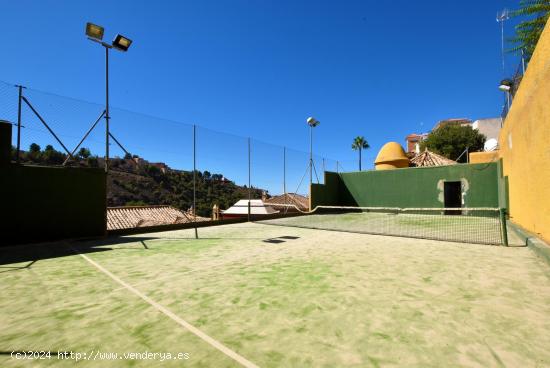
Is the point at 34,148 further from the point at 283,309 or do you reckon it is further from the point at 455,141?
the point at 455,141

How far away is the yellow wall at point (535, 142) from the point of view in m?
6.02

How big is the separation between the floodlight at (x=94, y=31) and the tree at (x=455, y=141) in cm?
4846

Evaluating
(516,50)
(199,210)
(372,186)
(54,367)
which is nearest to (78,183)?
(199,210)

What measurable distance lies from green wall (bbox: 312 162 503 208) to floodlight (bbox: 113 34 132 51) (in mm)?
13969

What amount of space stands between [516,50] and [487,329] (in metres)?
11.2

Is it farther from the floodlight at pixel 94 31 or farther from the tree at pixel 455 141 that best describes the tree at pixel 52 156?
the tree at pixel 455 141

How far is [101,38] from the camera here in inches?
365

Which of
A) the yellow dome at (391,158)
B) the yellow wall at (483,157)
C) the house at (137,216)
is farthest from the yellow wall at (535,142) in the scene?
the yellow dome at (391,158)

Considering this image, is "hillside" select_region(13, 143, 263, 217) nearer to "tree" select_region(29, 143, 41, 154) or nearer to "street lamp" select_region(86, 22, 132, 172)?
"tree" select_region(29, 143, 41, 154)

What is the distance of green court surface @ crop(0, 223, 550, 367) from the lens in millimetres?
2594

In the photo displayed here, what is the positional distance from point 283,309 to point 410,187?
20.3 m

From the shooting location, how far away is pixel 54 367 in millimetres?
2387

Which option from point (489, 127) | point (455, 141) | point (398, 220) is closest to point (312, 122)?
point (398, 220)

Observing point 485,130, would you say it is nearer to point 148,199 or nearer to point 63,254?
point 148,199
